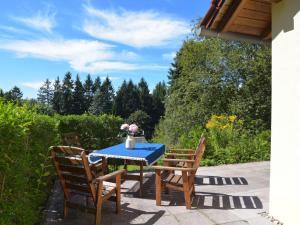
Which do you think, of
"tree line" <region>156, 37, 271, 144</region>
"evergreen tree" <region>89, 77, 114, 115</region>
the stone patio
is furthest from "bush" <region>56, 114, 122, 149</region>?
"evergreen tree" <region>89, 77, 114, 115</region>

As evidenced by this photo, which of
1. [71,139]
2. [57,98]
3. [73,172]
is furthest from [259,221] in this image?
[57,98]

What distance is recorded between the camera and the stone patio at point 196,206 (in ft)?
16.4

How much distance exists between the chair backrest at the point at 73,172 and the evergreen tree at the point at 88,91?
248 ft

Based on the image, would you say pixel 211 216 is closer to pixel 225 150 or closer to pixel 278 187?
pixel 278 187

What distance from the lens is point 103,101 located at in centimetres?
7412

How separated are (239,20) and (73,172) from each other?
3437mm

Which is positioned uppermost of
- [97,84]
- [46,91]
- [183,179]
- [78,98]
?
[97,84]

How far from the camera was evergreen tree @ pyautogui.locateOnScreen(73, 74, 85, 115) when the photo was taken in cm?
7825

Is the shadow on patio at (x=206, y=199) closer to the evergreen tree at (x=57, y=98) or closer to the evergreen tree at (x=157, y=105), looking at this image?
the evergreen tree at (x=157, y=105)

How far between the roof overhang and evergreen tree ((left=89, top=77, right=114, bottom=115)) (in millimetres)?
65235

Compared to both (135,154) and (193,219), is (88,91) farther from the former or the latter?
(193,219)

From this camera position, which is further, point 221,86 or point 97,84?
point 97,84

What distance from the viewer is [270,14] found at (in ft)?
18.2

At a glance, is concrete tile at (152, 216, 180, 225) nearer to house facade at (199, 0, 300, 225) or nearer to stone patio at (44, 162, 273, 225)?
stone patio at (44, 162, 273, 225)
